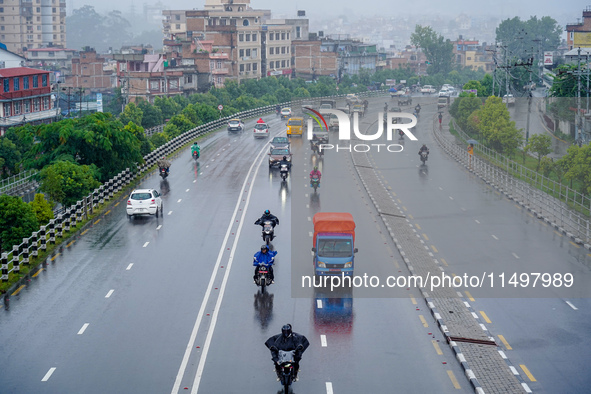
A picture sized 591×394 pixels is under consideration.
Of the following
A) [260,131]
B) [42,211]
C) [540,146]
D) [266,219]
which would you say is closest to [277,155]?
[540,146]

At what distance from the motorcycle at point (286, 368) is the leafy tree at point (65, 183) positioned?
95.3ft

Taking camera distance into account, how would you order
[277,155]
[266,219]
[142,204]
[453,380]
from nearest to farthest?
[453,380], [266,219], [142,204], [277,155]

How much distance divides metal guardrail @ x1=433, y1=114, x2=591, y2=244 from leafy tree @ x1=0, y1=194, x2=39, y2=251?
26.6m

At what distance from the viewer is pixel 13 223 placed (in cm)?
4116

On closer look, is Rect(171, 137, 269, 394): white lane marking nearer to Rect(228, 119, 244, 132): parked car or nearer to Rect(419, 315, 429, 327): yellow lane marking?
Rect(419, 315, 429, 327): yellow lane marking

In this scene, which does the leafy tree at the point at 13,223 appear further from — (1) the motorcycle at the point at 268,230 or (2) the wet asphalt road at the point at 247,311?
(1) the motorcycle at the point at 268,230

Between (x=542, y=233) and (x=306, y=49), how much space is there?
150802 millimetres

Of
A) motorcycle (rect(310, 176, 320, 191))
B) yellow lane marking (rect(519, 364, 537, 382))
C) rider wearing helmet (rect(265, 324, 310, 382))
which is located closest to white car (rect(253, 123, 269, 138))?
motorcycle (rect(310, 176, 320, 191))

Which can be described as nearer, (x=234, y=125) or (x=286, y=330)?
(x=286, y=330)

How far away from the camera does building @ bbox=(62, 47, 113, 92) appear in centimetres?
18638

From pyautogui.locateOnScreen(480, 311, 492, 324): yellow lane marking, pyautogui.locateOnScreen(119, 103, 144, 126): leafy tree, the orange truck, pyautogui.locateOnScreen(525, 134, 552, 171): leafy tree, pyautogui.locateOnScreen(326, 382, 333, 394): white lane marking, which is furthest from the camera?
pyautogui.locateOnScreen(119, 103, 144, 126): leafy tree

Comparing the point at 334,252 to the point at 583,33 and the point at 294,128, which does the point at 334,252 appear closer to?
the point at 294,128

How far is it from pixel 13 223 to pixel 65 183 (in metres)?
9.04

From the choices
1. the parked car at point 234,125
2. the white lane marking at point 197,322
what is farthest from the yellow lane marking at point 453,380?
the parked car at point 234,125
